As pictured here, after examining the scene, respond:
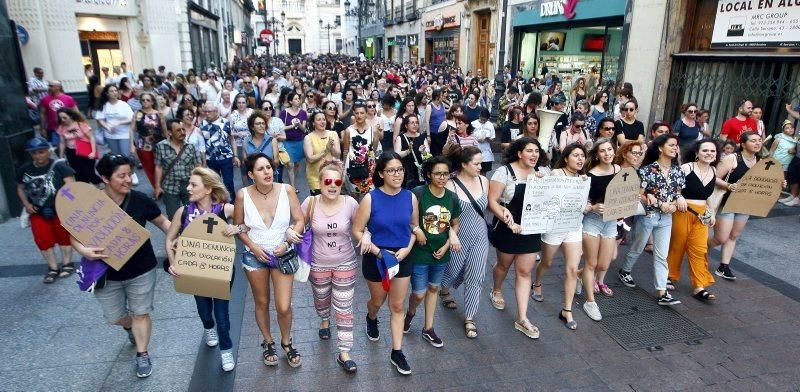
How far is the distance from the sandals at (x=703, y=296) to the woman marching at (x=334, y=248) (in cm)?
381

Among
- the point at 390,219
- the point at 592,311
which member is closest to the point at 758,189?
the point at 592,311

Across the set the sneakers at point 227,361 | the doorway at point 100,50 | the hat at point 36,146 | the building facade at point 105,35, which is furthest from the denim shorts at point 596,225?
the doorway at point 100,50

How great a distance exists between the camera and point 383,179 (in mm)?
3775

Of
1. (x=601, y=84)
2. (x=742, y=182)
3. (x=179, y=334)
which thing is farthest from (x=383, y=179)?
(x=601, y=84)

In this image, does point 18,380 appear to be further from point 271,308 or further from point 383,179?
point 383,179

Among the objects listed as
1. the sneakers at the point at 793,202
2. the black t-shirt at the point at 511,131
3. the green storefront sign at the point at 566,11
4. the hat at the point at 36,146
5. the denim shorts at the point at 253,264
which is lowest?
the sneakers at the point at 793,202

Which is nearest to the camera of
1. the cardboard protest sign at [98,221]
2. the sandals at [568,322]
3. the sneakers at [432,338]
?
the cardboard protest sign at [98,221]

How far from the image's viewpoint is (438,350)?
436 cm

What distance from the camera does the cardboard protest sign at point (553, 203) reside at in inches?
167

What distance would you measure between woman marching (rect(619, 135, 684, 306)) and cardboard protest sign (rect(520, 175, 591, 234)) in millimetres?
951

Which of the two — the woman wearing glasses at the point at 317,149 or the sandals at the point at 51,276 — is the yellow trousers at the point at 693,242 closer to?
the woman wearing glasses at the point at 317,149

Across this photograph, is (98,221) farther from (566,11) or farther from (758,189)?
(566,11)

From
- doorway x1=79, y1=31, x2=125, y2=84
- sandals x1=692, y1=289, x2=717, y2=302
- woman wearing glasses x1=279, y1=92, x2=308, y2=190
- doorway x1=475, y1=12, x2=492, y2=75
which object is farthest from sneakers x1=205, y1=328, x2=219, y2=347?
doorway x1=475, y1=12, x2=492, y2=75

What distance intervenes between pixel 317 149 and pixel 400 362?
11.2ft
